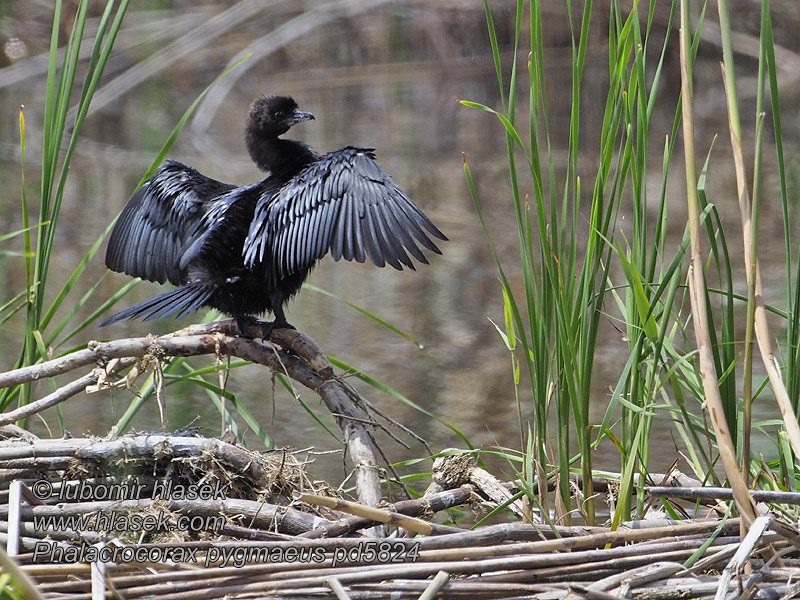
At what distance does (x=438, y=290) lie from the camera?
5.08 m

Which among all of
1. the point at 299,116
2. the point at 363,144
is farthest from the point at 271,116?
the point at 363,144

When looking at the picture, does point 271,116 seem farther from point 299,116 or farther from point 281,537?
point 281,537

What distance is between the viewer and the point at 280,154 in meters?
2.81

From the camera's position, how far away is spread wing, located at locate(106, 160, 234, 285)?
103 inches

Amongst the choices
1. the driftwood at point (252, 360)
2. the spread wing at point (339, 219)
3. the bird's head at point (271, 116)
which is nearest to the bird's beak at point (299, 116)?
the bird's head at point (271, 116)

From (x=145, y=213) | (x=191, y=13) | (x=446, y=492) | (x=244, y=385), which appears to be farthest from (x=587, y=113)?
(x=446, y=492)

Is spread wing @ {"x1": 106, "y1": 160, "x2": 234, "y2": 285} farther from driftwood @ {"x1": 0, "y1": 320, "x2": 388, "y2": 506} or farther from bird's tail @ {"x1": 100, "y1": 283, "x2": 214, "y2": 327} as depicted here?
driftwood @ {"x1": 0, "y1": 320, "x2": 388, "y2": 506}

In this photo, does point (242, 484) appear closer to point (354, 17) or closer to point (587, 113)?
point (587, 113)

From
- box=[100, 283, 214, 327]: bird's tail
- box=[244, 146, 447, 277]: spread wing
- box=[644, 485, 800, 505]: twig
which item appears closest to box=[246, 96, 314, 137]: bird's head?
box=[244, 146, 447, 277]: spread wing

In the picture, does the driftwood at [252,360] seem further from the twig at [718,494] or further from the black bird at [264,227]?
the twig at [718,494]

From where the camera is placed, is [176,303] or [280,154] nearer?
[176,303]

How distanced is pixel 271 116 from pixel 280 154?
137mm

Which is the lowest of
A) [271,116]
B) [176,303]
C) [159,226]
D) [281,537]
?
[281,537]

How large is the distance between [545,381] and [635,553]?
368mm
